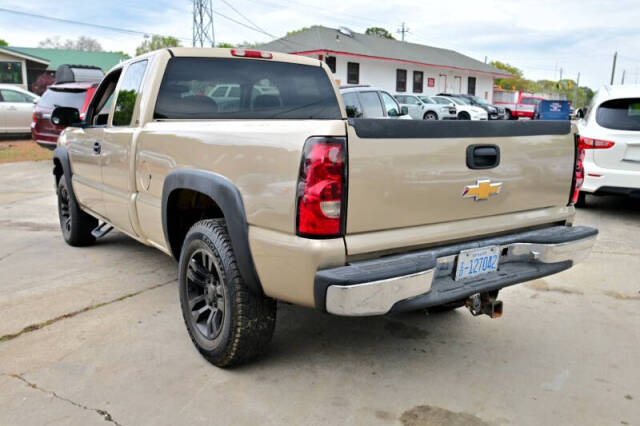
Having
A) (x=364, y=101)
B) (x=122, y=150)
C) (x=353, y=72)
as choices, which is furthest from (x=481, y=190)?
(x=353, y=72)

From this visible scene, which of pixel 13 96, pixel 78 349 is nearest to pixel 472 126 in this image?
pixel 78 349

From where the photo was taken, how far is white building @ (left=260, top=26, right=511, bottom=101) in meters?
32.6

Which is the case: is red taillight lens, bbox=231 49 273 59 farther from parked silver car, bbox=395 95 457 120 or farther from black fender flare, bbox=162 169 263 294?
parked silver car, bbox=395 95 457 120

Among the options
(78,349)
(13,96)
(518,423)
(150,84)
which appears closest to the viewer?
(518,423)

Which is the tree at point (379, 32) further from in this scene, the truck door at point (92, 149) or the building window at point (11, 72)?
the truck door at point (92, 149)

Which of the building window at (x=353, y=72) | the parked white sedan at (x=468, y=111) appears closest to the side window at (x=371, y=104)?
the parked white sedan at (x=468, y=111)

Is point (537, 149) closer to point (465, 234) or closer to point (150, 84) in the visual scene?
point (465, 234)

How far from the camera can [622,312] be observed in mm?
4129

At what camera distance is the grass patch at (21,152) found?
12.9 m

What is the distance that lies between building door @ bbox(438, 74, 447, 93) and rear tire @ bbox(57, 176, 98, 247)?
38.2 meters

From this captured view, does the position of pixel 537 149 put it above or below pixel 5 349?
above

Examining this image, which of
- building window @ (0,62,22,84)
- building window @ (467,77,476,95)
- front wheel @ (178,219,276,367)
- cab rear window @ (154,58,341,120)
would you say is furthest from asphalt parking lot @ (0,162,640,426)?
building window @ (467,77,476,95)

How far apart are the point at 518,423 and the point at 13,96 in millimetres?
16590

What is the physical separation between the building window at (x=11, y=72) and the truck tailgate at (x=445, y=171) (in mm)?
38009
